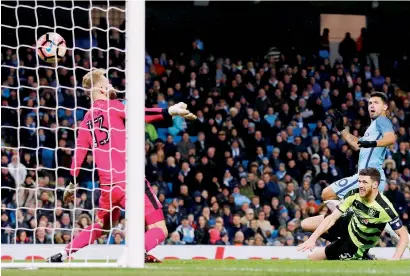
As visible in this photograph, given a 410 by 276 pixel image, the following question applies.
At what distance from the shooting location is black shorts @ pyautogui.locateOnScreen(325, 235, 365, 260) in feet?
37.3

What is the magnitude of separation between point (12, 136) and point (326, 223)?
10875 millimetres

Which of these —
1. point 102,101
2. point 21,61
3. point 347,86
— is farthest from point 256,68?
point 102,101

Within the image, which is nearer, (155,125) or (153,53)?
(155,125)

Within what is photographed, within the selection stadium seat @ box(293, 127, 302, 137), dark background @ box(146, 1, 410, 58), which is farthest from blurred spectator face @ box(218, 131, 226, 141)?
dark background @ box(146, 1, 410, 58)

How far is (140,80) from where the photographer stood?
28.2 ft

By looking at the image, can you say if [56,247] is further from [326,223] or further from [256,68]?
[256,68]

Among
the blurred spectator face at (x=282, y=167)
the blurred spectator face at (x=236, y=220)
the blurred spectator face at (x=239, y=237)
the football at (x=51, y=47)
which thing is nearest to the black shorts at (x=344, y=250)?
the football at (x=51, y=47)

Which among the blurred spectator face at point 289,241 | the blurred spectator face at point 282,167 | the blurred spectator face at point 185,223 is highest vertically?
the blurred spectator face at point 282,167

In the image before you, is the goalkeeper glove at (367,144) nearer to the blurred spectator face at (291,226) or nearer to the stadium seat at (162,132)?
the blurred spectator face at (291,226)

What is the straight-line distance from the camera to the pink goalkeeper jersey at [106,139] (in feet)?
32.0

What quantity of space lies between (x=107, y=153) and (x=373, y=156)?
340 centimetres

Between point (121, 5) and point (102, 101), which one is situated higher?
point (121, 5)

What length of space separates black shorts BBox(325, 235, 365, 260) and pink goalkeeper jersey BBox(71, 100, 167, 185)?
282 centimetres

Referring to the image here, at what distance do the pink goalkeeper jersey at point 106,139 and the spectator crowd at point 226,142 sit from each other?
681 cm
